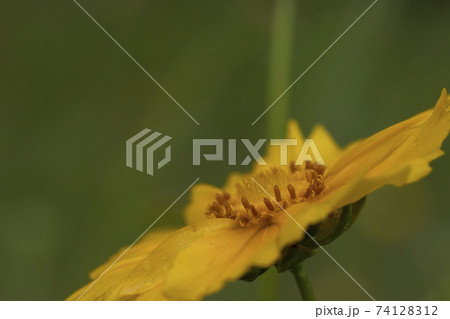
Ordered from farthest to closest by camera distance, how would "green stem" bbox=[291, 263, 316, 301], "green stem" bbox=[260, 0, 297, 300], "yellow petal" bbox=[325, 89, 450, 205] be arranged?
"green stem" bbox=[260, 0, 297, 300] < "green stem" bbox=[291, 263, 316, 301] < "yellow petal" bbox=[325, 89, 450, 205]

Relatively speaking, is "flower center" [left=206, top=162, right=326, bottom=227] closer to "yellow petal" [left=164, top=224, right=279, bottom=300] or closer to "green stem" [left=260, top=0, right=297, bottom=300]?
"yellow petal" [left=164, top=224, right=279, bottom=300]

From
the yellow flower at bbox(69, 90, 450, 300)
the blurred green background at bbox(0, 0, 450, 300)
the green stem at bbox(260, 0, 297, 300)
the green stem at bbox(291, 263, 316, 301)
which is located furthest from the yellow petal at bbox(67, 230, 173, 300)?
the blurred green background at bbox(0, 0, 450, 300)

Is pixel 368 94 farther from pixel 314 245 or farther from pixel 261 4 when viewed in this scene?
pixel 314 245

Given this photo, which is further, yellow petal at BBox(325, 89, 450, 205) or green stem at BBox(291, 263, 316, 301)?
green stem at BBox(291, 263, 316, 301)

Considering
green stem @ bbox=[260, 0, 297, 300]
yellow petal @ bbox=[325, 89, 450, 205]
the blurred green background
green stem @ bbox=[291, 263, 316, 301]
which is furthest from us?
the blurred green background

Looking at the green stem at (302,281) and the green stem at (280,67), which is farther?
the green stem at (280,67)

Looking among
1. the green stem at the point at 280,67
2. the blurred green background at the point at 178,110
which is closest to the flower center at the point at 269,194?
the green stem at the point at 280,67

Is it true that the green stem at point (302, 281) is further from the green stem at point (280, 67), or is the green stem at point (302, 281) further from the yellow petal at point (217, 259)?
the green stem at point (280, 67)

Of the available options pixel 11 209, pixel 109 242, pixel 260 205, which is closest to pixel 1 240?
pixel 11 209
